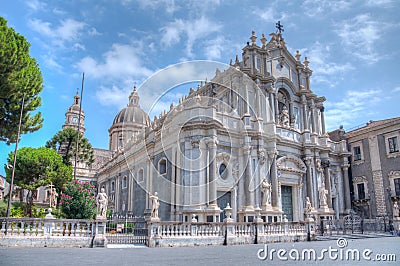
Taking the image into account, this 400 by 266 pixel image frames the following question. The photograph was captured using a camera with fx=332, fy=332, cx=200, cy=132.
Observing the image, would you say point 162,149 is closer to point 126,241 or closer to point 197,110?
point 197,110

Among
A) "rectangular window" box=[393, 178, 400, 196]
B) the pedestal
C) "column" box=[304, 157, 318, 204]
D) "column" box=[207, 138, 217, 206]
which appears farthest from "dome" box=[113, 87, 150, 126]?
the pedestal

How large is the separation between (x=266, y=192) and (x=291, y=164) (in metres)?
5.24

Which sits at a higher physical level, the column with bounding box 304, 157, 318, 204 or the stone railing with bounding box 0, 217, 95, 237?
the column with bounding box 304, 157, 318, 204

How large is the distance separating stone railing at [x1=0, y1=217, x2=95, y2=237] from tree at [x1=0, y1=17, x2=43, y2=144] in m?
7.83

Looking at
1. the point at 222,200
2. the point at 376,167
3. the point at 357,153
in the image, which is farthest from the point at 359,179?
the point at 222,200

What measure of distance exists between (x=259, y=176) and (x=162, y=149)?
24.9 feet

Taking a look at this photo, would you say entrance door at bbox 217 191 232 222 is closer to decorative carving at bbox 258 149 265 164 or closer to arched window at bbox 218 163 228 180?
arched window at bbox 218 163 228 180

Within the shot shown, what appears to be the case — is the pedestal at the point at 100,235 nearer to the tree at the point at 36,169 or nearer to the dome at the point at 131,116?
the tree at the point at 36,169

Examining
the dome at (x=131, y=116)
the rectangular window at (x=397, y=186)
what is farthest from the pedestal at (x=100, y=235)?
the dome at (x=131, y=116)

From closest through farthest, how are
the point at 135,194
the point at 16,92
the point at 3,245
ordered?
the point at 3,245
the point at 16,92
the point at 135,194

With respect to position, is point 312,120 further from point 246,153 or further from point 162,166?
point 162,166

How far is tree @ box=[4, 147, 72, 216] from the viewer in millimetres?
30062

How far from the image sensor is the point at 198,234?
16.2 meters

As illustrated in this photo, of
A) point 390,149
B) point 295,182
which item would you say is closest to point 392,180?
point 390,149
